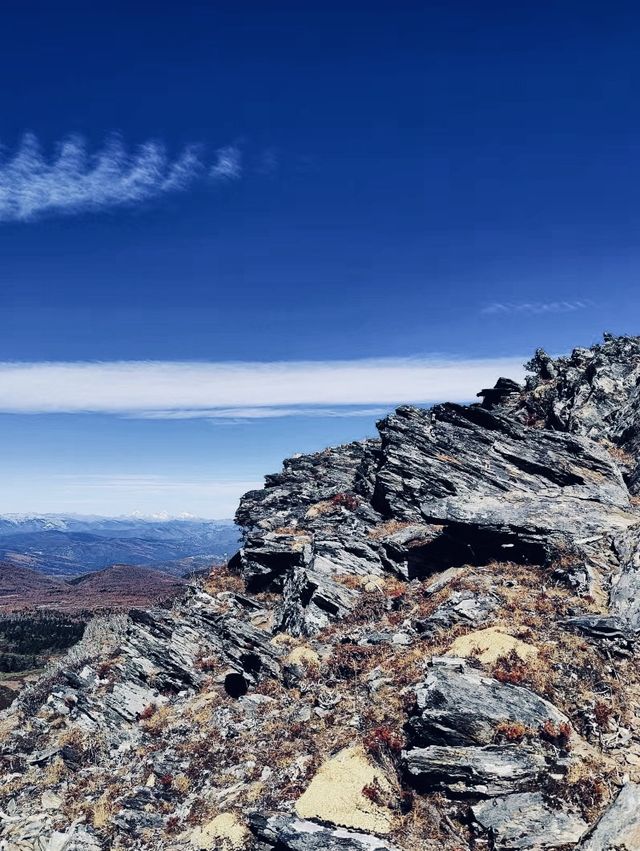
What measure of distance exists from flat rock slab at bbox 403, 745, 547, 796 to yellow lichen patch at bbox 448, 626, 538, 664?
13.3 feet

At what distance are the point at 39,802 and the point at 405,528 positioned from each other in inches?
1013

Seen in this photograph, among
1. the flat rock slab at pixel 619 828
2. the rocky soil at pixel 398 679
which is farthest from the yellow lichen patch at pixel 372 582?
the flat rock slab at pixel 619 828

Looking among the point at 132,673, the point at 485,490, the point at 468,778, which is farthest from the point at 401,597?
the point at 132,673

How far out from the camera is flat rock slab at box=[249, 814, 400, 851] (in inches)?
575

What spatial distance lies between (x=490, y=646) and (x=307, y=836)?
32.1 ft

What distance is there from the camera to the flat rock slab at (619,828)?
41.9ft

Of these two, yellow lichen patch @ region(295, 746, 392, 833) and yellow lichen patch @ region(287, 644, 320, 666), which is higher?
yellow lichen patch @ region(295, 746, 392, 833)

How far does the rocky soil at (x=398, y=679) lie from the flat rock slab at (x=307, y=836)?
6cm

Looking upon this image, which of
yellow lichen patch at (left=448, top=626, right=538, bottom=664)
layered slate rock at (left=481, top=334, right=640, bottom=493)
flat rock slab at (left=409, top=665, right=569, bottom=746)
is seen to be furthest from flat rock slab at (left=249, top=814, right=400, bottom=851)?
layered slate rock at (left=481, top=334, right=640, bottom=493)

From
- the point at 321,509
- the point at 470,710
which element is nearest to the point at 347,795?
the point at 470,710

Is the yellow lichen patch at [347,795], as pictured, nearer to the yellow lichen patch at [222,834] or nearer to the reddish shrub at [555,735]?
the yellow lichen patch at [222,834]

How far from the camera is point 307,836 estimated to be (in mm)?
15195

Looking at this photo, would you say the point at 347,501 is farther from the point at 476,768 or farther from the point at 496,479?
the point at 476,768

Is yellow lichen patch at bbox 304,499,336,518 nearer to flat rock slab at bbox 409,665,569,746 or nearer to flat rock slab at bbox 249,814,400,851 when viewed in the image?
flat rock slab at bbox 409,665,569,746
